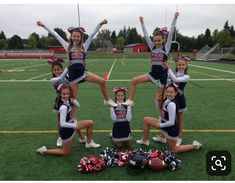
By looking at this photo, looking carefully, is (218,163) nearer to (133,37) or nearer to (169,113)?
(169,113)

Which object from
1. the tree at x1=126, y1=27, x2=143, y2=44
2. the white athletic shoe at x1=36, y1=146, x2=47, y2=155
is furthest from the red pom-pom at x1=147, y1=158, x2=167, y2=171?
the tree at x1=126, y1=27, x2=143, y2=44

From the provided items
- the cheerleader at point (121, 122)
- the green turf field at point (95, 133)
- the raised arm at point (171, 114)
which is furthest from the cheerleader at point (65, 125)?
the raised arm at point (171, 114)

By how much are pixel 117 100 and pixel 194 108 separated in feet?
11.1

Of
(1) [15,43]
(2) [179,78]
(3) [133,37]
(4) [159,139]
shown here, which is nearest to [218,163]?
(4) [159,139]

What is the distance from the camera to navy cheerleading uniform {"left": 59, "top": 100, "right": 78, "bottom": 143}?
4.54 meters

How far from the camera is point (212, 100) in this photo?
8.92 meters

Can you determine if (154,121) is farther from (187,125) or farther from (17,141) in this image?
(17,141)

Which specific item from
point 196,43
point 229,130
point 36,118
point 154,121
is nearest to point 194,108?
point 229,130

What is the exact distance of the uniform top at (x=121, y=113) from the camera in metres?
5.09

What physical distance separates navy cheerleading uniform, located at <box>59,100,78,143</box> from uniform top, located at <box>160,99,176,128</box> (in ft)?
4.58

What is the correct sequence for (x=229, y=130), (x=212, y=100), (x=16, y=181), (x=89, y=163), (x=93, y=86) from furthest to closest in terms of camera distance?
(x=93, y=86) < (x=212, y=100) < (x=229, y=130) < (x=89, y=163) < (x=16, y=181)

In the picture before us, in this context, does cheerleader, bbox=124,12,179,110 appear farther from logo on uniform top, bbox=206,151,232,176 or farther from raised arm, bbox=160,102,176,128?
logo on uniform top, bbox=206,151,232,176

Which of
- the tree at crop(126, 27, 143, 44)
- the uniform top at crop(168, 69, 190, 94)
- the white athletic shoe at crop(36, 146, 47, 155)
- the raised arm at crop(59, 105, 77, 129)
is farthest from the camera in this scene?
the tree at crop(126, 27, 143, 44)

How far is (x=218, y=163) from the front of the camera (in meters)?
4.17
